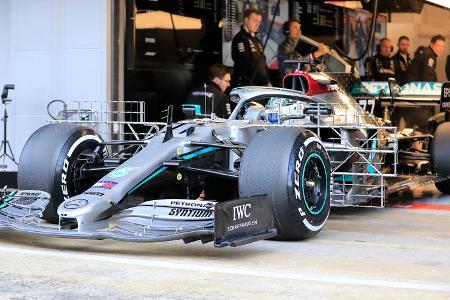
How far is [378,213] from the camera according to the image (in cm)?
957

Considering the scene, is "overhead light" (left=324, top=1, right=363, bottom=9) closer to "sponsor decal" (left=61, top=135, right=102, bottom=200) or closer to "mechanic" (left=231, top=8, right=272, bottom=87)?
"mechanic" (left=231, top=8, right=272, bottom=87)

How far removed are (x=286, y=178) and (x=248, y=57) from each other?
25.1ft

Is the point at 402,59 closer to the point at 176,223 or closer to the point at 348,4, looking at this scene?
the point at 348,4

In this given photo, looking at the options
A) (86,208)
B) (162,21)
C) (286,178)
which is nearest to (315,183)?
(286,178)

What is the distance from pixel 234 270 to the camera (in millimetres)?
6188

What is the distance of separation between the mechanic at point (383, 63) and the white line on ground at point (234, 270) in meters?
12.6

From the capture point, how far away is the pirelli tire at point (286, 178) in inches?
279

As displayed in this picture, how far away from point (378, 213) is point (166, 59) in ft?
15.7

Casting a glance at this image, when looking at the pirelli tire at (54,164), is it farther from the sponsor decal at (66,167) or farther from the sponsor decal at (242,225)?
the sponsor decal at (242,225)

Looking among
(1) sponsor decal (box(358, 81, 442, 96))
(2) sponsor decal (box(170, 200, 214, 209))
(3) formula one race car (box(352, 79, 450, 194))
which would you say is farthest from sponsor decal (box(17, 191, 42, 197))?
(1) sponsor decal (box(358, 81, 442, 96))

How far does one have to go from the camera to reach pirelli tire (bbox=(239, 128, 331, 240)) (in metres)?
7.09

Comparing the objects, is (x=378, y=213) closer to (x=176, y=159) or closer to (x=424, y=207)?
(x=424, y=207)

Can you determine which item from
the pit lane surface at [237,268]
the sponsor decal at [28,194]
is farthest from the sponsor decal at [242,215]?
the sponsor decal at [28,194]

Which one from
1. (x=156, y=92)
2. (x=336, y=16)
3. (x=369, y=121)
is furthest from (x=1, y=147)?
(x=336, y=16)
